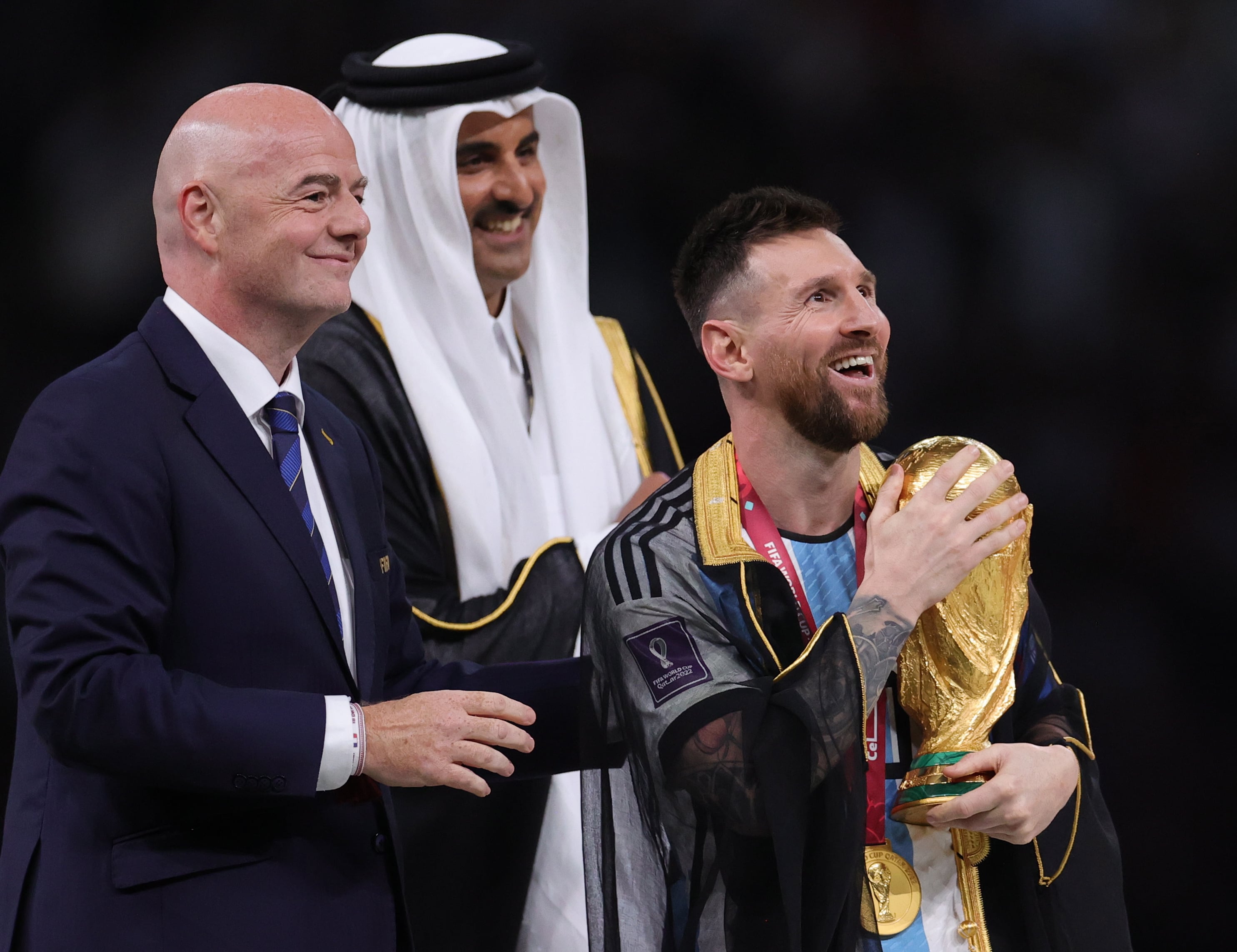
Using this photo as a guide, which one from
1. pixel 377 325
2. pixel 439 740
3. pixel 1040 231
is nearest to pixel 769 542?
pixel 439 740

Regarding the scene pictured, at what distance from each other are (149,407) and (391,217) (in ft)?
4.31

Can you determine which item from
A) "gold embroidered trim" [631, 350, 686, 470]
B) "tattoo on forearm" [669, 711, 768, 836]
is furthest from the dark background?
"tattoo on forearm" [669, 711, 768, 836]

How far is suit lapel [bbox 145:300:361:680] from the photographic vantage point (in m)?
1.70

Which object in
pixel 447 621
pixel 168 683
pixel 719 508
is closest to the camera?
pixel 168 683

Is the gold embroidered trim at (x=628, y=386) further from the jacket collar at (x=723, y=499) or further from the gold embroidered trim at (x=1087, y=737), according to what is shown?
the gold embroidered trim at (x=1087, y=737)

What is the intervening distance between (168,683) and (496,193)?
64.7 inches

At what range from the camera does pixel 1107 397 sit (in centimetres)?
340

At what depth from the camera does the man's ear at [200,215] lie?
178 centimetres

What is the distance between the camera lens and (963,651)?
1794 millimetres

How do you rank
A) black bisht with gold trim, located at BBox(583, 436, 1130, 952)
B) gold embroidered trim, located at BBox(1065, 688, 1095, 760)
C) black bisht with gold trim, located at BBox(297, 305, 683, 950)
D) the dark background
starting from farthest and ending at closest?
the dark background
black bisht with gold trim, located at BBox(297, 305, 683, 950)
gold embroidered trim, located at BBox(1065, 688, 1095, 760)
black bisht with gold trim, located at BBox(583, 436, 1130, 952)

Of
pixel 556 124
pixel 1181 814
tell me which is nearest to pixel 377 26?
pixel 556 124

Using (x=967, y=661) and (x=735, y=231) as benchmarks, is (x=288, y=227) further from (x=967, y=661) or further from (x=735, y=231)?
(x=967, y=661)

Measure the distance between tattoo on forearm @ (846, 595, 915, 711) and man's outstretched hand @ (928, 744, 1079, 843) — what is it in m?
0.14

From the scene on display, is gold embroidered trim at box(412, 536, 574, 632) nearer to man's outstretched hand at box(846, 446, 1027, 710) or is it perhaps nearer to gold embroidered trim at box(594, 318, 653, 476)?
gold embroidered trim at box(594, 318, 653, 476)
